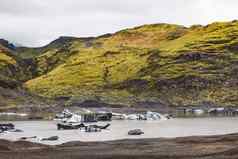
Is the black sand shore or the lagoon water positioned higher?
the black sand shore

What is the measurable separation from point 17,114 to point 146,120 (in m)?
38.5

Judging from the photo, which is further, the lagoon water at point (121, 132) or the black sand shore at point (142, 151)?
the lagoon water at point (121, 132)

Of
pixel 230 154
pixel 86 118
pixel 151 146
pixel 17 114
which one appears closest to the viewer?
pixel 230 154

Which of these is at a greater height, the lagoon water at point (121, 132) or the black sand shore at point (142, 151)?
the black sand shore at point (142, 151)

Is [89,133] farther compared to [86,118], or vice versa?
[86,118]

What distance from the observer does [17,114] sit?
19038 centimetres

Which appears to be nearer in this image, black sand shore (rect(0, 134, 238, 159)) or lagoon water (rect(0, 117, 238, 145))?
black sand shore (rect(0, 134, 238, 159))

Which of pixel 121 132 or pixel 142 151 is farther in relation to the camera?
pixel 121 132

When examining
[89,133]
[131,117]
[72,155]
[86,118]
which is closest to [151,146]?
[72,155]

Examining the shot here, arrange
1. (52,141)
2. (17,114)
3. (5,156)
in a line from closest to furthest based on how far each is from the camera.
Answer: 1. (5,156)
2. (52,141)
3. (17,114)

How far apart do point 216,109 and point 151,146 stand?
121982 mm

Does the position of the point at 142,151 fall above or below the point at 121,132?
above

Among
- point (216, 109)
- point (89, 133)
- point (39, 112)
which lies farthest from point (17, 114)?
point (89, 133)

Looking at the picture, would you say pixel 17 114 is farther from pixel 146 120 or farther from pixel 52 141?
pixel 52 141
